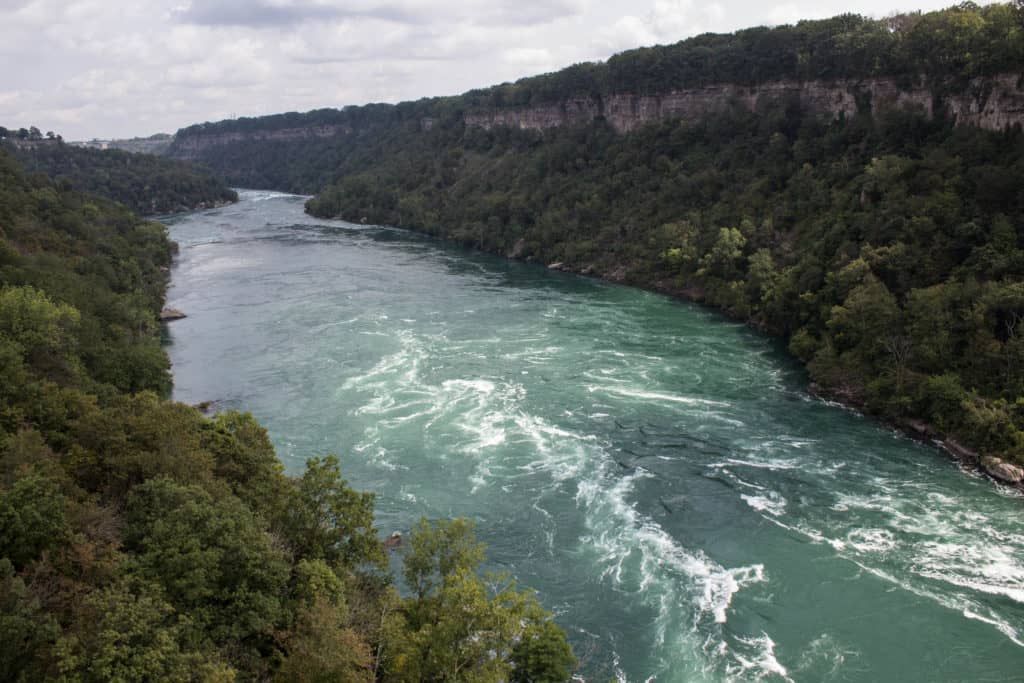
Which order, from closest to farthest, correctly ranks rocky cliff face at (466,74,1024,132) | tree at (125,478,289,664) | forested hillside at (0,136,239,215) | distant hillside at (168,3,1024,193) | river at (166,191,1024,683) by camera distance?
tree at (125,478,289,664) < river at (166,191,1024,683) < rocky cliff face at (466,74,1024,132) < distant hillside at (168,3,1024,193) < forested hillside at (0,136,239,215)

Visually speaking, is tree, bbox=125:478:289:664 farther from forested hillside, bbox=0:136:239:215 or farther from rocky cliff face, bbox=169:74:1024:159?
forested hillside, bbox=0:136:239:215

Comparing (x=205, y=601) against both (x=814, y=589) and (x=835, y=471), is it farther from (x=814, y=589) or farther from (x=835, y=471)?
(x=835, y=471)

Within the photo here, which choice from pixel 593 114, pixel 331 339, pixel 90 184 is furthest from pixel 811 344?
pixel 90 184

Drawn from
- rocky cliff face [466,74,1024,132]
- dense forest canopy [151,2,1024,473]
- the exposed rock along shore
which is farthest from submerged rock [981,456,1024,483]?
rocky cliff face [466,74,1024,132]

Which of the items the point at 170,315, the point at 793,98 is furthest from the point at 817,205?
the point at 170,315

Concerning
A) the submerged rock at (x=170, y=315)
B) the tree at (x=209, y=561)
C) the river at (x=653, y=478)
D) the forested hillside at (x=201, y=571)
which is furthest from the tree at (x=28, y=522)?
the submerged rock at (x=170, y=315)

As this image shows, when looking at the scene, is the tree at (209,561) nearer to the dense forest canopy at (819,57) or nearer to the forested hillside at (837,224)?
the forested hillside at (837,224)

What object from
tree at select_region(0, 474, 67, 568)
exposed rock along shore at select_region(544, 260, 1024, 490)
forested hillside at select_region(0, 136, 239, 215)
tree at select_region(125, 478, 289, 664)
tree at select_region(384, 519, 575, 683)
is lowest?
exposed rock along shore at select_region(544, 260, 1024, 490)

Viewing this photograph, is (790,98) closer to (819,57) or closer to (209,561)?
(819,57)
